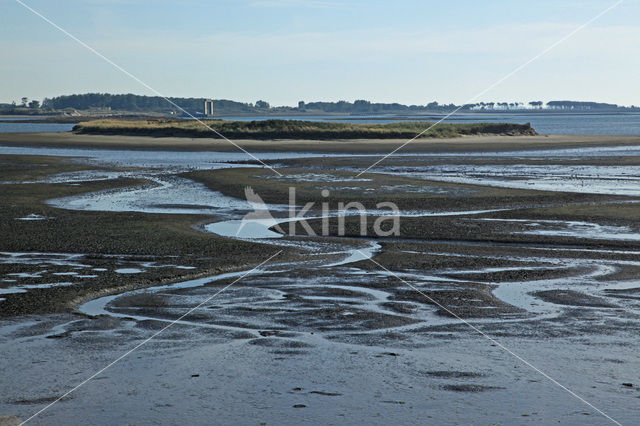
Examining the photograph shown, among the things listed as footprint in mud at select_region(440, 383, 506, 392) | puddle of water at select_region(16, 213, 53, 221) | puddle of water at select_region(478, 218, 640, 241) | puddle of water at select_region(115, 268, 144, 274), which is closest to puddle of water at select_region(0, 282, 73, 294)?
puddle of water at select_region(115, 268, 144, 274)

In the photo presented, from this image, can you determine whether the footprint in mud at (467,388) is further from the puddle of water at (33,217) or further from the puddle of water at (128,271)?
the puddle of water at (33,217)

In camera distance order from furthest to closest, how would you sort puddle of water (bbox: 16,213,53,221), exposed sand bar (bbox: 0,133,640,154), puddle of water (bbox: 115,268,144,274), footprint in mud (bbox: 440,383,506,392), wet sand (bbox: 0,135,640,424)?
exposed sand bar (bbox: 0,133,640,154) → puddle of water (bbox: 16,213,53,221) → puddle of water (bbox: 115,268,144,274) → footprint in mud (bbox: 440,383,506,392) → wet sand (bbox: 0,135,640,424)

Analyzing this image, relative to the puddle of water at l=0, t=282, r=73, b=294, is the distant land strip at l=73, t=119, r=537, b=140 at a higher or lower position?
higher

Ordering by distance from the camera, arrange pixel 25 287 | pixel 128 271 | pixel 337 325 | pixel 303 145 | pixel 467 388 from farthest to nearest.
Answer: pixel 303 145 < pixel 128 271 < pixel 25 287 < pixel 337 325 < pixel 467 388

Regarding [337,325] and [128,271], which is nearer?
[337,325]

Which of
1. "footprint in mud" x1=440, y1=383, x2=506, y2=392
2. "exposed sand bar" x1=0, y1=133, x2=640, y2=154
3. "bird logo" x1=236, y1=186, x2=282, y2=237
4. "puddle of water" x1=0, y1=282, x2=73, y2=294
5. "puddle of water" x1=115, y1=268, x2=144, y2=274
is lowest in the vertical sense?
"footprint in mud" x1=440, y1=383, x2=506, y2=392

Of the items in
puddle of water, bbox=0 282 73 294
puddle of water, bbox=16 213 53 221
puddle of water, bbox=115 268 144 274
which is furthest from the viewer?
puddle of water, bbox=16 213 53 221

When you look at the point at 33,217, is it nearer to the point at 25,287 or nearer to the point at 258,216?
the point at 258,216

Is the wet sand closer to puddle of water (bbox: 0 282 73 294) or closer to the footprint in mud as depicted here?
the footprint in mud

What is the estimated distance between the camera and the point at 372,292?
14133 mm

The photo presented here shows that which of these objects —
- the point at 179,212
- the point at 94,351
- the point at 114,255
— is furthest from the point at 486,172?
the point at 94,351

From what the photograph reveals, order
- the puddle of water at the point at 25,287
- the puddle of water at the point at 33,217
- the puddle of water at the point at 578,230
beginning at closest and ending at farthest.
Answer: the puddle of water at the point at 25,287
the puddle of water at the point at 578,230
the puddle of water at the point at 33,217

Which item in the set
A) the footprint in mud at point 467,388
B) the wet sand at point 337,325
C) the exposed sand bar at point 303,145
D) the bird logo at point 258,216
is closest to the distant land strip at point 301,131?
the exposed sand bar at point 303,145

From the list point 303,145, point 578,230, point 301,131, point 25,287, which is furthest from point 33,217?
point 301,131
